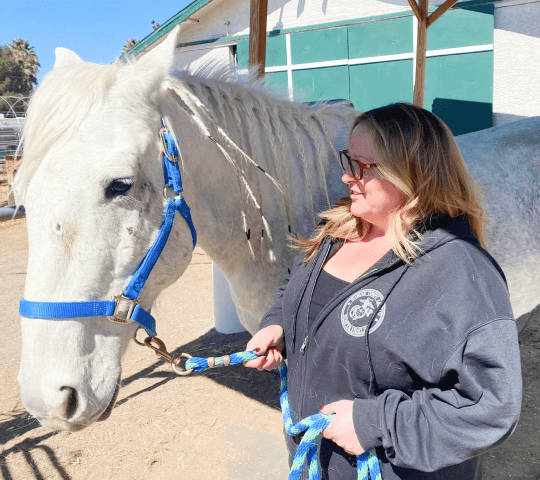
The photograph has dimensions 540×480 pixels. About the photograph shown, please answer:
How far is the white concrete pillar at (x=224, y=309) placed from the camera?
3.89 meters

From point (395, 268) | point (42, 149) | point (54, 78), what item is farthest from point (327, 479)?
point (54, 78)

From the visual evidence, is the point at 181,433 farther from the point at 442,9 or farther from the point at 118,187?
the point at 442,9

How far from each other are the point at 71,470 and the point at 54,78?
2.20m

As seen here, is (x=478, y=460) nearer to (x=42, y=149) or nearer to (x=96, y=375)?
(x=96, y=375)

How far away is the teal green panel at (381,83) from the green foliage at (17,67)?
117 ft

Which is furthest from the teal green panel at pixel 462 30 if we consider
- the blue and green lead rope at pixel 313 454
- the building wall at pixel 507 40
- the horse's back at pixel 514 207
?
the blue and green lead rope at pixel 313 454

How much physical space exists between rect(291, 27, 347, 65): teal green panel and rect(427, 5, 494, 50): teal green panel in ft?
4.90

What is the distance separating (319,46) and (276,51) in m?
0.89

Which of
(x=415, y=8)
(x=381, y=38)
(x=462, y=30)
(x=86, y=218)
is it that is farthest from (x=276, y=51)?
(x=86, y=218)

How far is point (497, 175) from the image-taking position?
2.23 metres

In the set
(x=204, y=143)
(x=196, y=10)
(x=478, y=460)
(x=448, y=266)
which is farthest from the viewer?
(x=196, y=10)

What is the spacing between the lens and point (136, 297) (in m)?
1.34

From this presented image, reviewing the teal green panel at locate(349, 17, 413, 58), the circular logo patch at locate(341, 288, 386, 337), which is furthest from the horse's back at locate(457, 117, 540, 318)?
the teal green panel at locate(349, 17, 413, 58)

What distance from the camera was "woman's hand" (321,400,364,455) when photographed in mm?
1054
